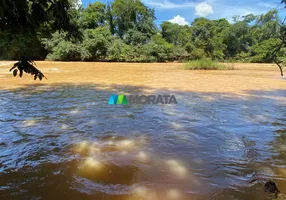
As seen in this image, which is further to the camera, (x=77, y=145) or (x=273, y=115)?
(x=273, y=115)

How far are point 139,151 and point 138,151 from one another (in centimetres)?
1

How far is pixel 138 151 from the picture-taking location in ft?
11.4

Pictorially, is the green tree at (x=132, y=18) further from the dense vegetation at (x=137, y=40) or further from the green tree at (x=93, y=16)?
the green tree at (x=93, y=16)

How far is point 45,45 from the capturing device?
30.4m

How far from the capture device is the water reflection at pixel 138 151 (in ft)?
8.23

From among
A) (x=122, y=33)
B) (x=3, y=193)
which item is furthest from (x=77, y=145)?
(x=122, y=33)

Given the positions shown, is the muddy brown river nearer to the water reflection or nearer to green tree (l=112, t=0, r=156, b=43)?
the water reflection

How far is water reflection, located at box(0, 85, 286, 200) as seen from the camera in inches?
98.8

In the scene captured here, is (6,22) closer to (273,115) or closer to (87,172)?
(87,172)

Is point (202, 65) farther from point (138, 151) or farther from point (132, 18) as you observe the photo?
point (132, 18)

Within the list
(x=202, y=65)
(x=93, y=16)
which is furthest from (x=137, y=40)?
(x=202, y=65)

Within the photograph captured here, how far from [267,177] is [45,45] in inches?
1232

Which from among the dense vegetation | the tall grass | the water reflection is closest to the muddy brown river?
the water reflection

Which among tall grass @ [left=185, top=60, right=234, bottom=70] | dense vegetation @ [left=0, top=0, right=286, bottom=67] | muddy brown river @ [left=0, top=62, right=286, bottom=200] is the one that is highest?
dense vegetation @ [left=0, top=0, right=286, bottom=67]
